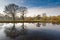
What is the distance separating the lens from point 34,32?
1.96 m

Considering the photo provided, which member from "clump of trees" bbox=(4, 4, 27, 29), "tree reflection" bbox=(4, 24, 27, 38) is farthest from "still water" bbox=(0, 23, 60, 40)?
"clump of trees" bbox=(4, 4, 27, 29)

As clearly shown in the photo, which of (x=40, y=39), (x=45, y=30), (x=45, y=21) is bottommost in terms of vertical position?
(x=40, y=39)

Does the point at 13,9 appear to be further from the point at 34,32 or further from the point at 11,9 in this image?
the point at 34,32

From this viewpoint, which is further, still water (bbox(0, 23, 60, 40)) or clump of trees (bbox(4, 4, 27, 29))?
clump of trees (bbox(4, 4, 27, 29))

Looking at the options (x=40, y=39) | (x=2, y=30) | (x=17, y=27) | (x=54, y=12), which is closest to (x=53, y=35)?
(x=40, y=39)

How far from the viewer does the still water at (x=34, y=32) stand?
1.85 meters

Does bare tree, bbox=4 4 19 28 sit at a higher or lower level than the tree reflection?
higher

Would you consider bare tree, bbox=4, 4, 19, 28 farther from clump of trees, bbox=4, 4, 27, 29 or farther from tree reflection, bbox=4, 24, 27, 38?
tree reflection, bbox=4, 24, 27, 38

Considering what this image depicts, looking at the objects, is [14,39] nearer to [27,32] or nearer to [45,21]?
[27,32]

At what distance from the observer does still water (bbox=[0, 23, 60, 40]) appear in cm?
185

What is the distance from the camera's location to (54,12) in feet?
6.72

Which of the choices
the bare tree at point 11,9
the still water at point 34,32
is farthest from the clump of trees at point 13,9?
the still water at point 34,32

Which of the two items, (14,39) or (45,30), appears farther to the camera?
(45,30)

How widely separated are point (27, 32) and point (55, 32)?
20.9 inches
